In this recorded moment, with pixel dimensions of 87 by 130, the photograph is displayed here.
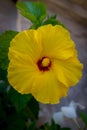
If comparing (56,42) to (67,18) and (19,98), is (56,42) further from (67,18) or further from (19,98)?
(67,18)

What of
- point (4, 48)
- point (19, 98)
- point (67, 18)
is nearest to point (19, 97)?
point (19, 98)

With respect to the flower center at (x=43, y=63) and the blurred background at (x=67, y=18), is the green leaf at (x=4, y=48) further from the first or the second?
the blurred background at (x=67, y=18)

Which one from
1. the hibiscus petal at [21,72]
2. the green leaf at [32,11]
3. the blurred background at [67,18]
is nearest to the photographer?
the hibiscus petal at [21,72]

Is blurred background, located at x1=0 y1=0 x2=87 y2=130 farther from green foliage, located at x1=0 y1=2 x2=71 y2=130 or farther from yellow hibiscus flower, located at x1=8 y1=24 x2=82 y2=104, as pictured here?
yellow hibiscus flower, located at x1=8 y1=24 x2=82 y2=104

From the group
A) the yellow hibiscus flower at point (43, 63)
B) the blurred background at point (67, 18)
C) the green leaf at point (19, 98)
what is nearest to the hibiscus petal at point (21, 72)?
the yellow hibiscus flower at point (43, 63)

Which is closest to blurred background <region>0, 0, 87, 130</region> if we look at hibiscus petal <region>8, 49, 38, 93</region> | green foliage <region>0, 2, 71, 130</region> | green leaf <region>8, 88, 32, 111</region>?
green foliage <region>0, 2, 71, 130</region>

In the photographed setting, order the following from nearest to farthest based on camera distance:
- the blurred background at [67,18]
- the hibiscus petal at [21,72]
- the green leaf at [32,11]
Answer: the hibiscus petal at [21,72], the green leaf at [32,11], the blurred background at [67,18]
